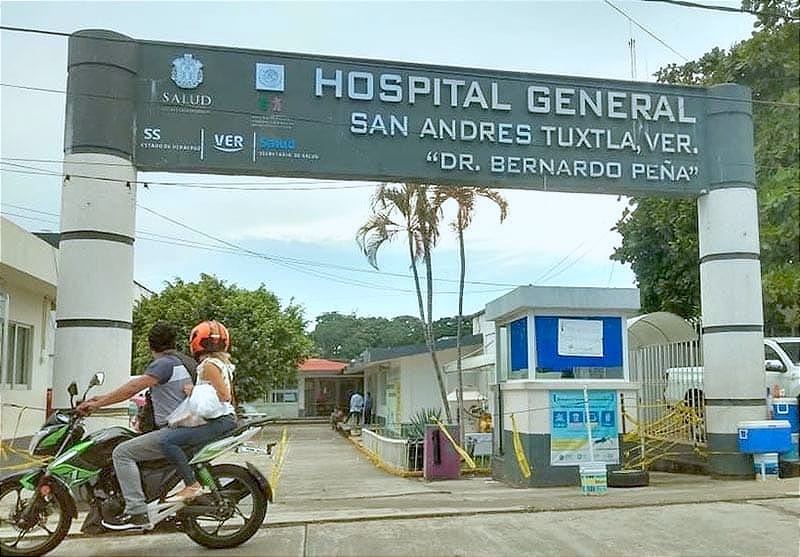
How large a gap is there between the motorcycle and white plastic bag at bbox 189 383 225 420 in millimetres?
251

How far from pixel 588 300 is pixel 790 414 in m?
3.46

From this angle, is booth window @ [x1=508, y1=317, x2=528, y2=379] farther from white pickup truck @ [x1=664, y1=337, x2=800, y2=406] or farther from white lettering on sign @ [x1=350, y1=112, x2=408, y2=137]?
white lettering on sign @ [x1=350, y1=112, x2=408, y2=137]

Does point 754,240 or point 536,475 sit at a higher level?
point 754,240

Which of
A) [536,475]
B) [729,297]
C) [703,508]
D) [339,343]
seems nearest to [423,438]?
[536,475]

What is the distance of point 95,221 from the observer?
31.4 feet

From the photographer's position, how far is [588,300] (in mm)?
11195

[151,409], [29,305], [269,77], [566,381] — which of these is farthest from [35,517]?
[29,305]

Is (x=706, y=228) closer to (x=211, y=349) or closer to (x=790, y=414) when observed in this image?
(x=790, y=414)

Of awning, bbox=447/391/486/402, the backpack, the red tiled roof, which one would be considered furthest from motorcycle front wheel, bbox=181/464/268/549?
the red tiled roof

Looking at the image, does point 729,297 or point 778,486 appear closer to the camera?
point 778,486

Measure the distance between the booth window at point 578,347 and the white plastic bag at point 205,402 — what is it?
229 inches

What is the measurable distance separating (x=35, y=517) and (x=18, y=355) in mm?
13028

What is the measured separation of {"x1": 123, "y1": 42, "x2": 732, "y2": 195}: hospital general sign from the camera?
1020cm

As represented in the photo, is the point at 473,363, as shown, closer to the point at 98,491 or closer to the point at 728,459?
the point at 728,459
